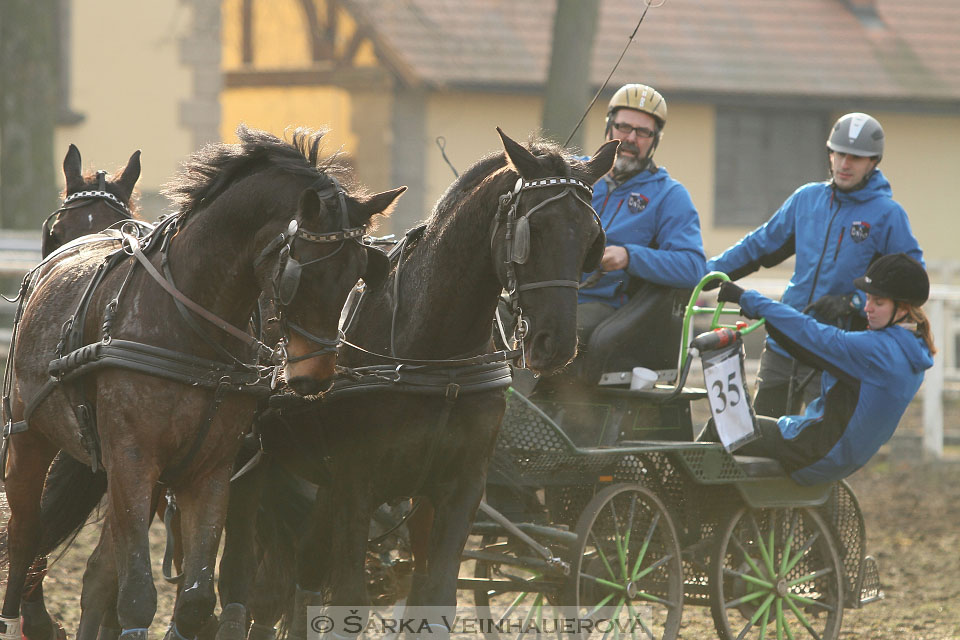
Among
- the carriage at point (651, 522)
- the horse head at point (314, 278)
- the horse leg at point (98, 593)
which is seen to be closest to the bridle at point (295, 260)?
the horse head at point (314, 278)

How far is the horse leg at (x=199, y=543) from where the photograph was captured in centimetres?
437

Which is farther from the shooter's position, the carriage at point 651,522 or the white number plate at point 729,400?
the white number plate at point 729,400

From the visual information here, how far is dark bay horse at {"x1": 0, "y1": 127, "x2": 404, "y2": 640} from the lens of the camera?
13.5 ft

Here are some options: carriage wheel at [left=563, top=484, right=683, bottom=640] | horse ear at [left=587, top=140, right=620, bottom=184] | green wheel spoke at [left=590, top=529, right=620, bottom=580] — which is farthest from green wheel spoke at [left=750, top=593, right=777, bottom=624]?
horse ear at [left=587, top=140, right=620, bottom=184]

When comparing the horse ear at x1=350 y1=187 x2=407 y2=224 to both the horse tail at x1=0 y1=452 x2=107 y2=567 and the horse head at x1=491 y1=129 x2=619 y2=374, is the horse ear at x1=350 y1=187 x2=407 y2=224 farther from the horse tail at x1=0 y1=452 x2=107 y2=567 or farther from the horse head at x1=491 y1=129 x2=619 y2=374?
the horse tail at x1=0 y1=452 x2=107 y2=567

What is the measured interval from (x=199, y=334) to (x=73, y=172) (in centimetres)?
195

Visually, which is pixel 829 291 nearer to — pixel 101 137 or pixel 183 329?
pixel 183 329

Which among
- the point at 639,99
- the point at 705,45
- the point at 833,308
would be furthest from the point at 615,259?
the point at 705,45

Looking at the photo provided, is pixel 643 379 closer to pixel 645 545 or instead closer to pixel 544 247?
pixel 645 545

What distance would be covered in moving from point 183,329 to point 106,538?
104cm

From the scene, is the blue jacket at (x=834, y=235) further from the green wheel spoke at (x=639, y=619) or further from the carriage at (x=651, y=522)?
the green wheel spoke at (x=639, y=619)

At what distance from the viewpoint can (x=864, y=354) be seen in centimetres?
552

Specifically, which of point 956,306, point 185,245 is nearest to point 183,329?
point 185,245

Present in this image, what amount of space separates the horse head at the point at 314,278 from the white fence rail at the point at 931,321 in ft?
24.3
